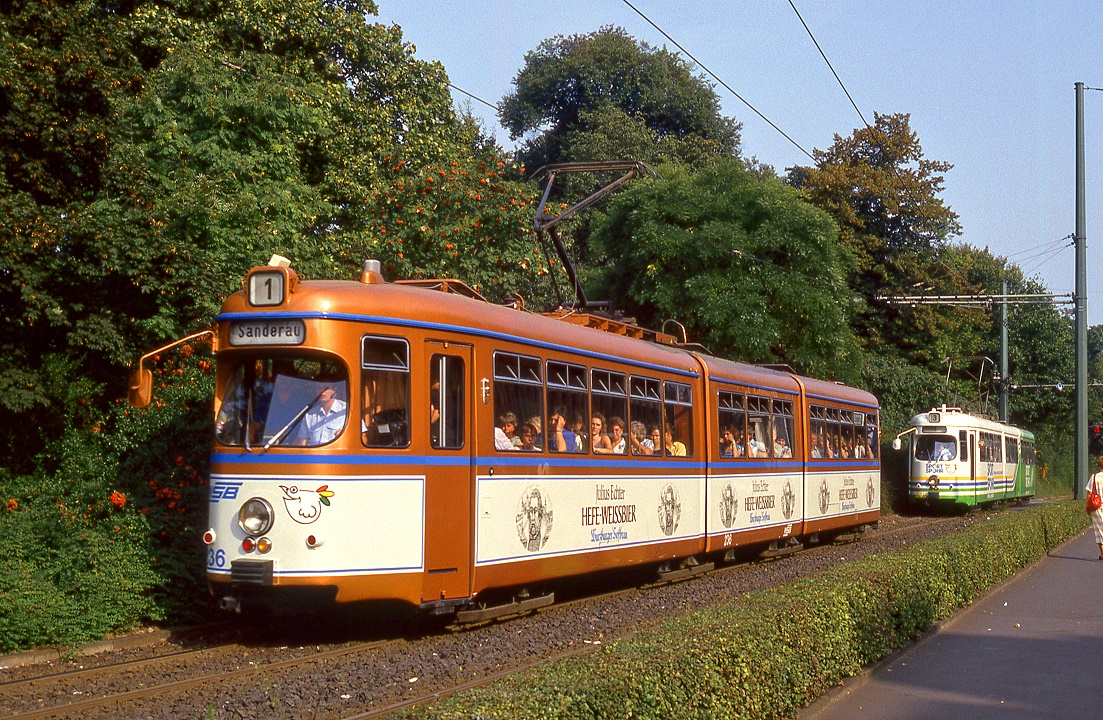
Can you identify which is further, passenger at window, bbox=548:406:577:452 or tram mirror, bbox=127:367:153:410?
passenger at window, bbox=548:406:577:452

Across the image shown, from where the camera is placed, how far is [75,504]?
1336 centimetres

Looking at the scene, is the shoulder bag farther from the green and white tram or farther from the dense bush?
the green and white tram

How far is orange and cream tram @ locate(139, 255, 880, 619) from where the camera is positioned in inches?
405

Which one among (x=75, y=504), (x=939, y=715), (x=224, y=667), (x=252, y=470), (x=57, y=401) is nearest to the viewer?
(x=939, y=715)

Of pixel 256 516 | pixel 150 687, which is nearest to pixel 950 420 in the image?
pixel 256 516

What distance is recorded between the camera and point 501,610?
1206 cm

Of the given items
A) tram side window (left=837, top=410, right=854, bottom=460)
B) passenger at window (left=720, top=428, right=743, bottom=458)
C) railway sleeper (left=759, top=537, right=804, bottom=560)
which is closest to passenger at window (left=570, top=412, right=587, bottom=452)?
passenger at window (left=720, top=428, right=743, bottom=458)

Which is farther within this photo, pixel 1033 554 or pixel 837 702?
pixel 1033 554

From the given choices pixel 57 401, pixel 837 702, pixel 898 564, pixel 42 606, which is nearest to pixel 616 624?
pixel 898 564

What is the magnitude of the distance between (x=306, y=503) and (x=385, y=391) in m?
1.21

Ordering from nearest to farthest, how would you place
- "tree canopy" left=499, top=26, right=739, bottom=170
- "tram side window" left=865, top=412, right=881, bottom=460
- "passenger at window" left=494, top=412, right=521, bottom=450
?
"passenger at window" left=494, top=412, right=521, bottom=450 → "tram side window" left=865, top=412, right=881, bottom=460 → "tree canopy" left=499, top=26, right=739, bottom=170

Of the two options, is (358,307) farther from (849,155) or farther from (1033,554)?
(849,155)

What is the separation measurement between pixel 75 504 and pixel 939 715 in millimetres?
9251

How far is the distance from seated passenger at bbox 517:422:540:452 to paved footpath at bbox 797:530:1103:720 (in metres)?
3.97
